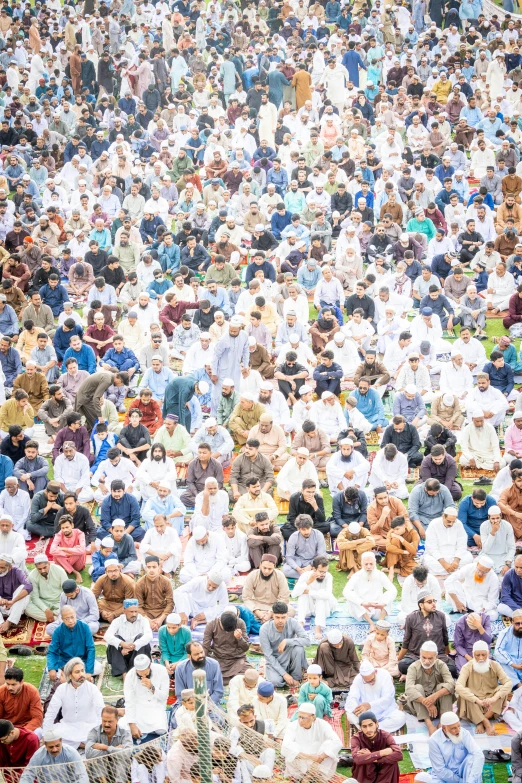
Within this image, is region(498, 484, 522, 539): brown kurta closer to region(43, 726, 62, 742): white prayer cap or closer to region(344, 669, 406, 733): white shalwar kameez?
region(344, 669, 406, 733): white shalwar kameez

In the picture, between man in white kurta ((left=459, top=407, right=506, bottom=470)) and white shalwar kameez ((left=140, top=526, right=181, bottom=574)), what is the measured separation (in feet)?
12.2

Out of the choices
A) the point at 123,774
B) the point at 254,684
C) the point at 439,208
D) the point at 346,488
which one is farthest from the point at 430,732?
the point at 439,208

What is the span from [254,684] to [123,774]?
51.4 inches

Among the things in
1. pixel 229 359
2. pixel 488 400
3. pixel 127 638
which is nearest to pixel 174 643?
pixel 127 638

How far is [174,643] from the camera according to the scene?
37.3ft

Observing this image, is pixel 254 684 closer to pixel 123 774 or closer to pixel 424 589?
pixel 123 774

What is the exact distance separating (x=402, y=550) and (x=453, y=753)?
301cm

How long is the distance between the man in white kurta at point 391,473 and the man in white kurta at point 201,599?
8.67ft

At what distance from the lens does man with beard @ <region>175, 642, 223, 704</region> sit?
35.3 feet

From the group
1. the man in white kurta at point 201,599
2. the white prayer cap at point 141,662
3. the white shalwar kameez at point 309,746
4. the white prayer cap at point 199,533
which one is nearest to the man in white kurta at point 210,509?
the white prayer cap at point 199,533

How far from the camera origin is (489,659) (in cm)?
1093

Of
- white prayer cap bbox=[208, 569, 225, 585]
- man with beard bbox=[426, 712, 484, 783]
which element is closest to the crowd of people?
man with beard bbox=[426, 712, 484, 783]

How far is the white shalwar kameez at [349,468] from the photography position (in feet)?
45.9

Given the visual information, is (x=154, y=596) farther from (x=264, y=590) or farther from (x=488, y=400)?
(x=488, y=400)
